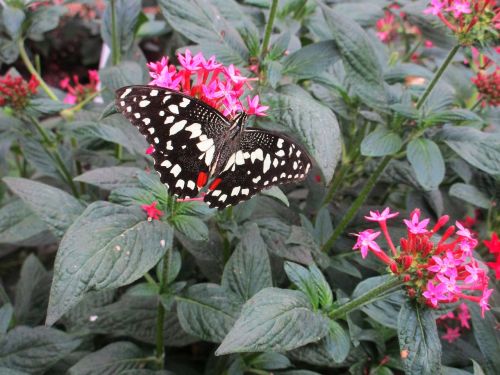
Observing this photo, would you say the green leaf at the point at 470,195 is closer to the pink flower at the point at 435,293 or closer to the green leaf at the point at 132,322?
the pink flower at the point at 435,293

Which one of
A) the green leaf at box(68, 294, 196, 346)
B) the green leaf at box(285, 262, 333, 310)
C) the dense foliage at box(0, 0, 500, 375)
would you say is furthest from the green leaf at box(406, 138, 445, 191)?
the green leaf at box(68, 294, 196, 346)

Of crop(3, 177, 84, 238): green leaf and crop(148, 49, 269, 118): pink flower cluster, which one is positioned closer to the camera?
crop(148, 49, 269, 118): pink flower cluster

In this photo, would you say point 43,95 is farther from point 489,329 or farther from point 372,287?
point 489,329

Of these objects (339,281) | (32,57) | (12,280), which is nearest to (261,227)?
(339,281)

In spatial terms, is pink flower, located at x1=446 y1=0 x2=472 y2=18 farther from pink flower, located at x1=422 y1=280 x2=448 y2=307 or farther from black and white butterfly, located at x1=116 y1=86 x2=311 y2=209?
pink flower, located at x1=422 y1=280 x2=448 y2=307

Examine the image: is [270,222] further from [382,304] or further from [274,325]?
[274,325]

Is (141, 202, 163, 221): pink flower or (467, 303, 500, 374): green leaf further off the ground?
(141, 202, 163, 221): pink flower

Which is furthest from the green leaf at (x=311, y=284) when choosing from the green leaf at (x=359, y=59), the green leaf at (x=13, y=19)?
the green leaf at (x=13, y=19)
